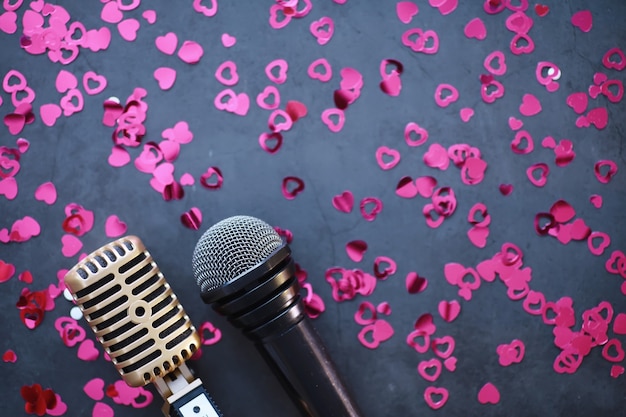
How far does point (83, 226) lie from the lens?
1.34m

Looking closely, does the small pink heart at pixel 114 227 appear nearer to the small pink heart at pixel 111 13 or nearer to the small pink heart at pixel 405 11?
the small pink heart at pixel 111 13

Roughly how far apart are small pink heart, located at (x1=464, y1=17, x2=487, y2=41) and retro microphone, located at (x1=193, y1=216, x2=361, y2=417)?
0.61m

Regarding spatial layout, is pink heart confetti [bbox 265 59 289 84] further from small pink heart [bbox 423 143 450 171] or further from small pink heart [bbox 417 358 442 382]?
small pink heart [bbox 417 358 442 382]

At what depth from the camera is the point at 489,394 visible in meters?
1.41

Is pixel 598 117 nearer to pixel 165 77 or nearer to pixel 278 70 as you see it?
pixel 278 70

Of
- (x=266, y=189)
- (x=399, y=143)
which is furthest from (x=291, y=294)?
(x=399, y=143)

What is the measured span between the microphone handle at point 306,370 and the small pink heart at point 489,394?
0.34 meters

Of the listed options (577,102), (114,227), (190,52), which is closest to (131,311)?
(114,227)

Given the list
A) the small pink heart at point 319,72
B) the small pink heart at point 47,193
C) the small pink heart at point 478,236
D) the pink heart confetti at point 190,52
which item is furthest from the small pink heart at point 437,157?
the small pink heart at point 47,193

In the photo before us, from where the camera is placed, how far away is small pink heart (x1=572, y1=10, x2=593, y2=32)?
1.46 m

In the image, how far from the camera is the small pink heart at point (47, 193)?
134 cm

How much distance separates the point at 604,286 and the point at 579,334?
4.4 inches

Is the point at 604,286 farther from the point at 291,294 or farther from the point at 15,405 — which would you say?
the point at 15,405

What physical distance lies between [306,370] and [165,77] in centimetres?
62
